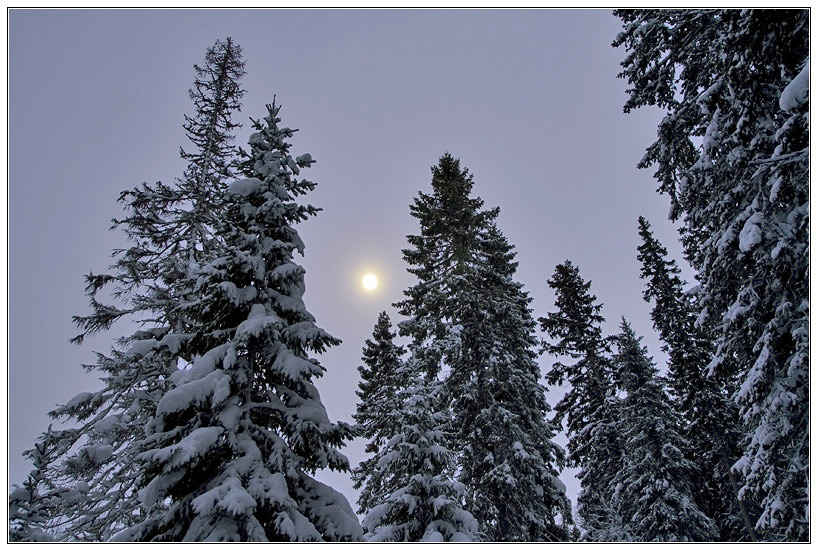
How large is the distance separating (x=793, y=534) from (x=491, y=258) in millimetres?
12751

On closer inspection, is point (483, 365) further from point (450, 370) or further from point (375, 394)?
point (375, 394)

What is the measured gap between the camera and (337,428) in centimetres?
743

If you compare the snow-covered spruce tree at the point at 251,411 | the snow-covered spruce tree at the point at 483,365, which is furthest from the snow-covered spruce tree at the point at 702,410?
the snow-covered spruce tree at the point at 251,411

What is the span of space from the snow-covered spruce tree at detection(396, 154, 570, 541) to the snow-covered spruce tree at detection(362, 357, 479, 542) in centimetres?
270

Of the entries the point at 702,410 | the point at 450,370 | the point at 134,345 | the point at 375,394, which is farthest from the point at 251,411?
the point at 702,410

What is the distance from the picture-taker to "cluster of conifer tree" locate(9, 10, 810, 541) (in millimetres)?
6785

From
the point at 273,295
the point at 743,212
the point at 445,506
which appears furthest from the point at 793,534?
the point at 273,295

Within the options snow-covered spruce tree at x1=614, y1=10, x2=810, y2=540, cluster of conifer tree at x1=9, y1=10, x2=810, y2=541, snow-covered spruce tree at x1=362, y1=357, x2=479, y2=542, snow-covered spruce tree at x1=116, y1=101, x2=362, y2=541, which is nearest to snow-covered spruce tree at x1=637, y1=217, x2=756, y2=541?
cluster of conifer tree at x1=9, y1=10, x2=810, y2=541

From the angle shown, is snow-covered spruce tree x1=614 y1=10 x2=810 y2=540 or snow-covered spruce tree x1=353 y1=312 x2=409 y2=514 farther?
snow-covered spruce tree x1=353 y1=312 x2=409 y2=514

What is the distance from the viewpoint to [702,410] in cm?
1838

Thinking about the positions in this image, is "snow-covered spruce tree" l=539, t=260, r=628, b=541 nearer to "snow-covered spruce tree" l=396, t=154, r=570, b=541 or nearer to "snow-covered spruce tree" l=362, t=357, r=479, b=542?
"snow-covered spruce tree" l=396, t=154, r=570, b=541

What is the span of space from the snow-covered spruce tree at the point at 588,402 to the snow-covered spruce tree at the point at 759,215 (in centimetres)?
1229

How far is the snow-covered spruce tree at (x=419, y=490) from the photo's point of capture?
984 cm

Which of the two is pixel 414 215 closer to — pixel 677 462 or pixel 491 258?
pixel 491 258
